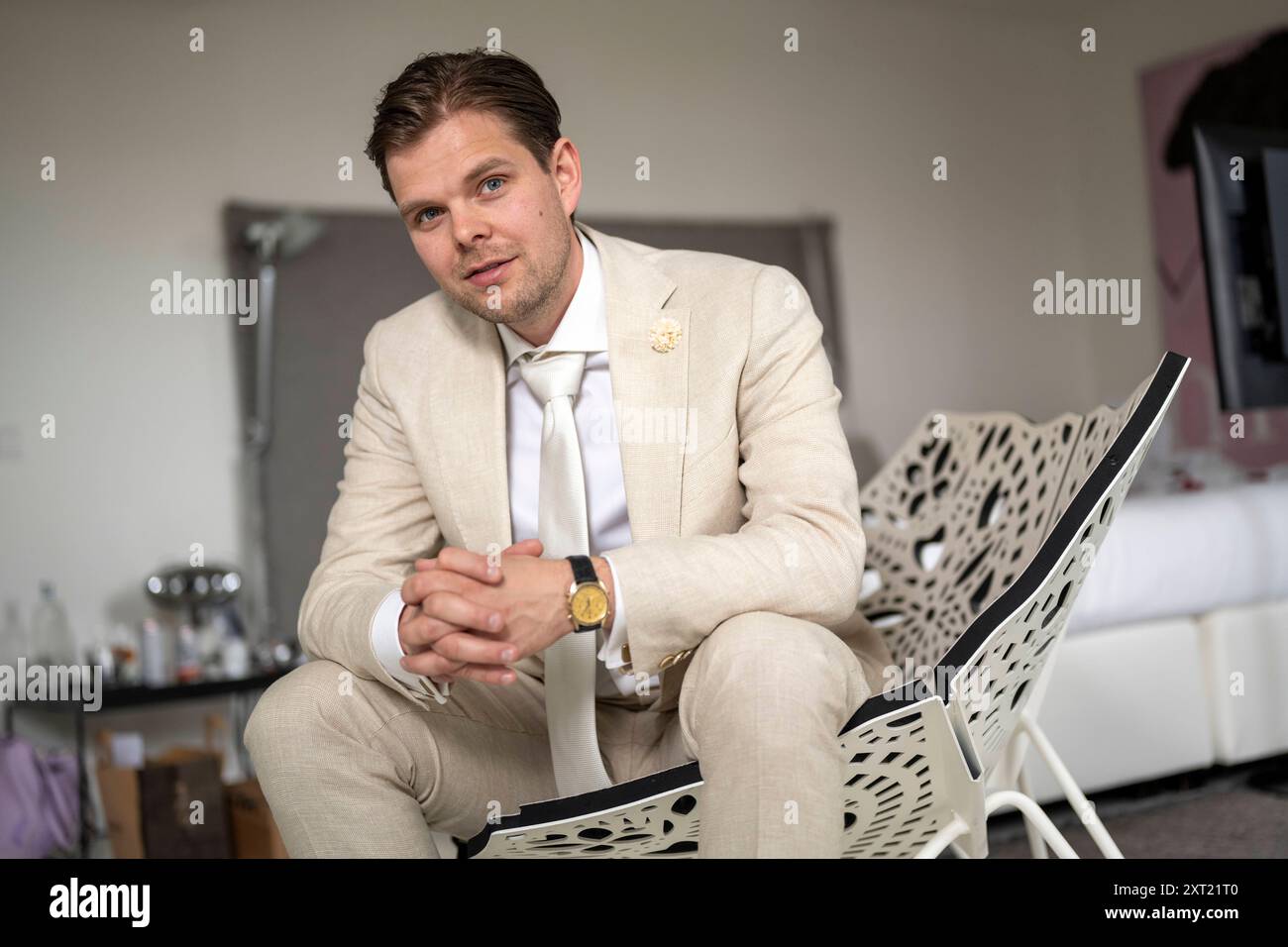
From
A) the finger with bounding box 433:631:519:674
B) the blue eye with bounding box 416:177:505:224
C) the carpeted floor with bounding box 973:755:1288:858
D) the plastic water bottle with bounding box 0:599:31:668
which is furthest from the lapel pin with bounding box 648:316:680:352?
the plastic water bottle with bounding box 0:599:31:668

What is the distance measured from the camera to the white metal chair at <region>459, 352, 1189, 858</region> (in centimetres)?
114

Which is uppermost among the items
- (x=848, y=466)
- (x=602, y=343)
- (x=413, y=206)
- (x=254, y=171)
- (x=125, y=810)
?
(x=254, y=171)

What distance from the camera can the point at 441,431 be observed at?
150 cm

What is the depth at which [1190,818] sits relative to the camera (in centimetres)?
227

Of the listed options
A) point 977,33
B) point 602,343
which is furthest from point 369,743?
point 977,33

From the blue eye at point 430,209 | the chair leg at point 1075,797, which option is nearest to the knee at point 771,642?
the chair leg at point 1075,797

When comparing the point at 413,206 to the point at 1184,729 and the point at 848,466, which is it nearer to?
the point at 848,466

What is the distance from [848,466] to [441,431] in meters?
0.51

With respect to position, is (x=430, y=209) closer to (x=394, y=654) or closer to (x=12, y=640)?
(x=394, y=654)

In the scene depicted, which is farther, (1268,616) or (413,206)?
(1268,616)

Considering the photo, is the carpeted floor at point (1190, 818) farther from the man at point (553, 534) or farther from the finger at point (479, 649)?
the finger at point (479, 649)

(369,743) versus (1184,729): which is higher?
(369,743)

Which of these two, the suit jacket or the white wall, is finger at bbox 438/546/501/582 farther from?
the white wall

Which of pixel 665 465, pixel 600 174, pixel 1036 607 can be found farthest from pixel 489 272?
pixel 600 174
